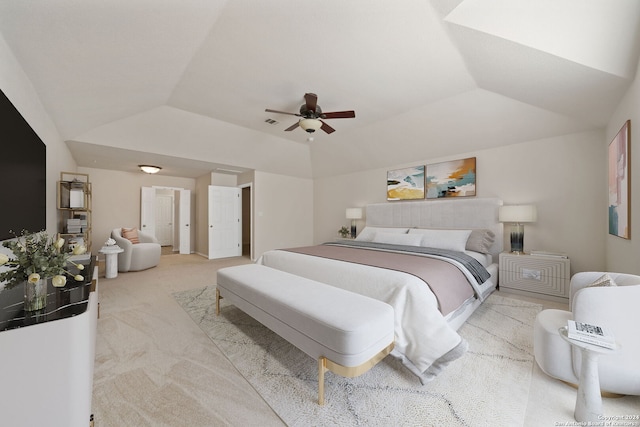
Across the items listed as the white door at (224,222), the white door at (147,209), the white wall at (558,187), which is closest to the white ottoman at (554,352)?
the white wall at (558,187)

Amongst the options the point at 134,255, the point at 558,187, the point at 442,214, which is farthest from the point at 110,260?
the point at 558,187

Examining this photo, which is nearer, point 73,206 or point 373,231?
point 73,206

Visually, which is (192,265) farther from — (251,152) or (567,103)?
(567,103)

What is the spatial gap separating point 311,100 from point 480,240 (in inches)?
120

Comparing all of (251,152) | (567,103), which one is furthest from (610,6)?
(251,152)

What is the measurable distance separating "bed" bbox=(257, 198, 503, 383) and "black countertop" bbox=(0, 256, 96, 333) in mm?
1767

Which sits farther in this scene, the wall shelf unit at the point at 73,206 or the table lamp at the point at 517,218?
the wall shelf unit at the point at 73,206

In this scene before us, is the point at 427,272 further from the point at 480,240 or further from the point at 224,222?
the point at 224,222

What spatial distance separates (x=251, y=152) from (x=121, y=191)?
3893mm

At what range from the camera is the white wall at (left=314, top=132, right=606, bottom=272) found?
3240 mm

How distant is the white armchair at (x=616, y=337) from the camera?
58.0 inches

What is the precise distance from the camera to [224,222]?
6598 mm

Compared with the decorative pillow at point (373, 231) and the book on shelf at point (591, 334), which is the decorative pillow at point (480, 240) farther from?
the book on shelf at point (591, 334)

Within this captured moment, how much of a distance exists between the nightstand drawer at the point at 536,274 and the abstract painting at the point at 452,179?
1277 millimetres
